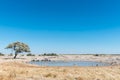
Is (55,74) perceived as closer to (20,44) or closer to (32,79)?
(32,79)

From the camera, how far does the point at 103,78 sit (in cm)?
2170

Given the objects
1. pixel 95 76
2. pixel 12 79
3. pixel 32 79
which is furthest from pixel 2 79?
pixel 95 76

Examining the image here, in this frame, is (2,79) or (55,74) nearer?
(2,79)

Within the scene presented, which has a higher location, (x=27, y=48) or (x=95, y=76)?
(x=27, y=48)

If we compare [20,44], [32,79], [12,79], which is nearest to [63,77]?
[32,79]

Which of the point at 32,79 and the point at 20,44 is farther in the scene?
the point at 20,44

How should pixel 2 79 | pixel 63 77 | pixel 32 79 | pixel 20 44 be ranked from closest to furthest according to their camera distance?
1. pixel 2 79
2. pixel 32 79
3. pixel 63 77
4. pixel 20 44

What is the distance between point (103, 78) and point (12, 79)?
9.86m

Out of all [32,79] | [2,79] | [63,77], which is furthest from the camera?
[63,77]

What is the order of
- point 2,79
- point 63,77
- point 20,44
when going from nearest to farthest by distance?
point 2,79 < point 63,77 < point 20,44

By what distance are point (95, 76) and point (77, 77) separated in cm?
237

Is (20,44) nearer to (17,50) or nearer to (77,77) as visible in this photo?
(17,50)

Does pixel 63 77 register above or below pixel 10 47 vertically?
below

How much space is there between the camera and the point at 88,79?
20875 millimetres
